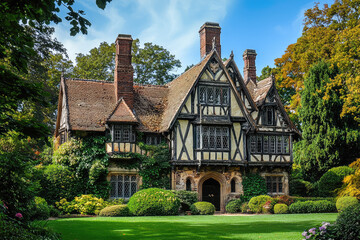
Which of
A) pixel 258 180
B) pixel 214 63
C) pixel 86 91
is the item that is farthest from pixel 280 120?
pixel 86 91

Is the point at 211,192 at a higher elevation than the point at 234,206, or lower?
higher

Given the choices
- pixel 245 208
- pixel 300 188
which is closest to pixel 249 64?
pixel 300 188

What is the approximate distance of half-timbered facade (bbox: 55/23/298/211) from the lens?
25750mm

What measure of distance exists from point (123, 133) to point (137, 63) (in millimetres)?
15373

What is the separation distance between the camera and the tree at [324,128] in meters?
31.3

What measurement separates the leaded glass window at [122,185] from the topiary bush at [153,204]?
445cm

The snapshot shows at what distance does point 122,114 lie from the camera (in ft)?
83.6

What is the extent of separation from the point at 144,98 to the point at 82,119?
5.02 meters

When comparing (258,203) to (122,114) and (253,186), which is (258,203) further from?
(122,114)

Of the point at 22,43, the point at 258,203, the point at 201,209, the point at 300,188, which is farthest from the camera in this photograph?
the point at 300,188

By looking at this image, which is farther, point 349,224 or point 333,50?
point 333,50

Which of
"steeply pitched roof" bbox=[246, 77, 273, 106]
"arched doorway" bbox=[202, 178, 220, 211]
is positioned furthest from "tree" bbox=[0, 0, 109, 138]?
"steeply pitched roof" bbox=[246, 77, 273, 106]

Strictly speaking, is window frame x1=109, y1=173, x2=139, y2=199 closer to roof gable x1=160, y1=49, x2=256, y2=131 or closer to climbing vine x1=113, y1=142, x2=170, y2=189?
climbing vine x1=113, y1=142, x2=170, y2=189

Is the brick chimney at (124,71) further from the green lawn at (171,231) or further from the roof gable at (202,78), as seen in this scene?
the green lawn at (171,231)
